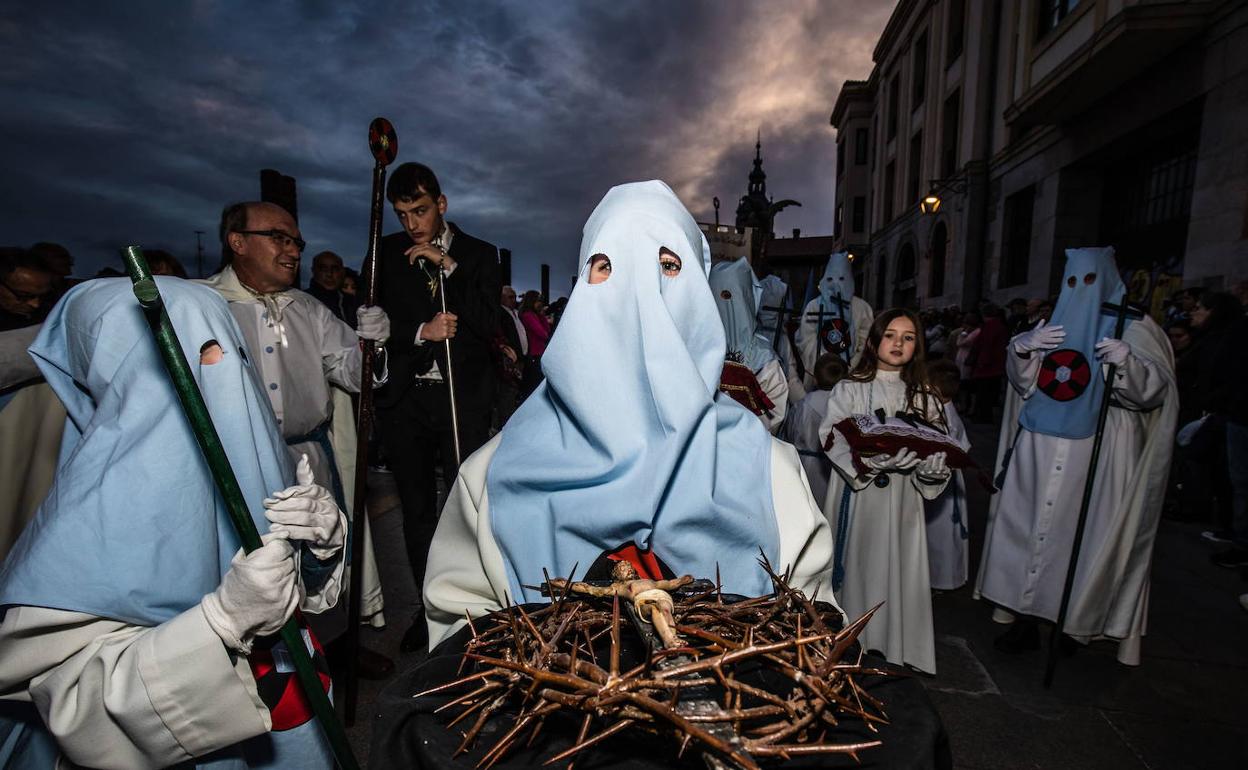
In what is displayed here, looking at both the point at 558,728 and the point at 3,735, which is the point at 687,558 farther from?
the point at 3,735

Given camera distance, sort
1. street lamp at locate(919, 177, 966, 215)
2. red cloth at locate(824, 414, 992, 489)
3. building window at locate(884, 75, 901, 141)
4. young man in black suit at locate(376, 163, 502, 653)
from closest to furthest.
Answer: red cloth at locate(824, 414, 992, 489), young man in black suit at locate(376, 163, 502, 653), street lamp at locate(919, 177, 966, 215), building window at locate(884, 75, 901, 141)

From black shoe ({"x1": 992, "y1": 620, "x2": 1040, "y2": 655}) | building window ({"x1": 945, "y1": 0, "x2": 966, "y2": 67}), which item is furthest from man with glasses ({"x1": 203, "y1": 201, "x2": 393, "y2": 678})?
building window ({"x1": 945, "y1": 0, "x2": 966, "y2": 67})

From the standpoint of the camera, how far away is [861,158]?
37.3 m

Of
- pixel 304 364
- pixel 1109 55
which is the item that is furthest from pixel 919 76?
pixel 304 364

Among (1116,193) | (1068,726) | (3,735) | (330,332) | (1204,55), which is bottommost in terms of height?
(1068,726)

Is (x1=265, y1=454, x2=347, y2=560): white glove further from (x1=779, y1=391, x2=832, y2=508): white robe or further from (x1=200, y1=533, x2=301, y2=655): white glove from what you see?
(x1=779, y1=391, x2=832, y2=508): white robe

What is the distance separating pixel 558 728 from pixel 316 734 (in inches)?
44.6

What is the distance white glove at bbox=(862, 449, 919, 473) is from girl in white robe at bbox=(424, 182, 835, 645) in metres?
1.67

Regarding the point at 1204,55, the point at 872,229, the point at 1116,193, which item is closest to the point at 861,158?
the point at 872,229

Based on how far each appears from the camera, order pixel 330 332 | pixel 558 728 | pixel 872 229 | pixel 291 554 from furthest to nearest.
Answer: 1. pixel 872 229
2. pixel 330 332
3. pixel 291 554
4. pixel 558 728

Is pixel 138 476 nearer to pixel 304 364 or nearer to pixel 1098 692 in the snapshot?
pixel 304 364

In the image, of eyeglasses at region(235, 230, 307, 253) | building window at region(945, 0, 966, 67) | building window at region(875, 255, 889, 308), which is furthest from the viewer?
building window at region(875, 255, 889, 308)

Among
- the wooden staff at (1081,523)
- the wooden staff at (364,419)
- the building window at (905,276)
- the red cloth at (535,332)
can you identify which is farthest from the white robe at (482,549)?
the building window at (905,276)

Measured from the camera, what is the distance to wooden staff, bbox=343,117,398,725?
9.63 feet
